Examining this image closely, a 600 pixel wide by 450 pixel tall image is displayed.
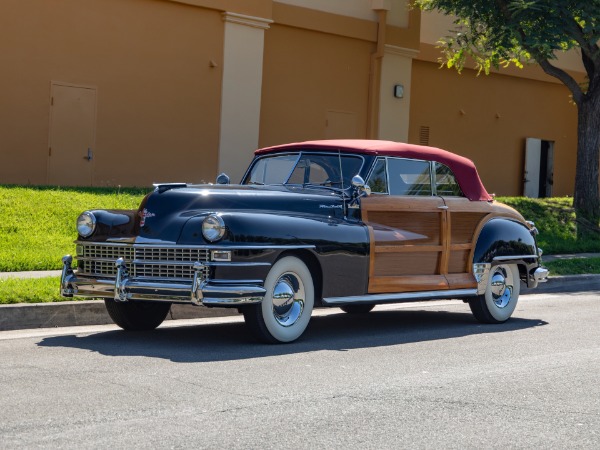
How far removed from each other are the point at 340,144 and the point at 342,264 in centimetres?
154

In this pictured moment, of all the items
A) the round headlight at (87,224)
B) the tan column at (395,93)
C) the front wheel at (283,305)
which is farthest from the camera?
the tan column at (395,93)

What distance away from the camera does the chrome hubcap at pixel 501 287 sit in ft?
38.1

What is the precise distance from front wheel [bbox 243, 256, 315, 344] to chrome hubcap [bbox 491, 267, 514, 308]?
2895mm

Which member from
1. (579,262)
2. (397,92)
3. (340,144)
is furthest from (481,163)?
(340,144)

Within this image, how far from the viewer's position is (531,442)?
6086 millimetres

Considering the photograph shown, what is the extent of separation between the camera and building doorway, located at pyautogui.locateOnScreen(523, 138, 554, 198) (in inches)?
1198

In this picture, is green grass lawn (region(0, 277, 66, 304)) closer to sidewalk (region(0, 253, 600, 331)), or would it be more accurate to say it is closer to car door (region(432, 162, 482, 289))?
sidewalk (region(0, 253, 600, 331))

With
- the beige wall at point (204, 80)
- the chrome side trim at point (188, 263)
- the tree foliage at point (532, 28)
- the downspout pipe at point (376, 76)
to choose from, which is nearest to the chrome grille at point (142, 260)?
the chrome side trim at point (188, 263)

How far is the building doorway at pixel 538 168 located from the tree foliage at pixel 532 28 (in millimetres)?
A: 7250

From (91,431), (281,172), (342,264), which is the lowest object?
(91,431)

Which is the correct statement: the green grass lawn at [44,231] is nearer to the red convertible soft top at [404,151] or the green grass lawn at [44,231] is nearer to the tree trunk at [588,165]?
the tree trunk at [588,165]

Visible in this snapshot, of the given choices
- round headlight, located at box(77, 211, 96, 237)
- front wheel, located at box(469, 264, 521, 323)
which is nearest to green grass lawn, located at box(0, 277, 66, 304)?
round headlight, located at box(77, 211, 96, 237)

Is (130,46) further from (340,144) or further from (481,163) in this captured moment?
(481,163)

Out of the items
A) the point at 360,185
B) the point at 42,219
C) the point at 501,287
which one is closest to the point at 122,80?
the point at 42,219
